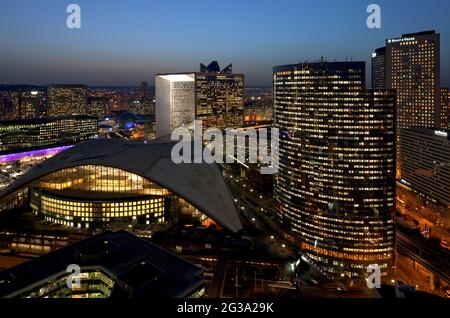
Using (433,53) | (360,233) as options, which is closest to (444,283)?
(360,233)

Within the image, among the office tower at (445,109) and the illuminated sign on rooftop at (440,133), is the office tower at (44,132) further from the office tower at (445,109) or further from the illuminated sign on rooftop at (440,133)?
the office tower at (445,109)

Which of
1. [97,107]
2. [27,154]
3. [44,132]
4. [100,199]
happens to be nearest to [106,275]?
[100,199]

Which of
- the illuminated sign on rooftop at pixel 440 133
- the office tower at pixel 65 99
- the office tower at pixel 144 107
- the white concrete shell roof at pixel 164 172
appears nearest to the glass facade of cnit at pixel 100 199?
the white concrete shell roof at pixel 164 172

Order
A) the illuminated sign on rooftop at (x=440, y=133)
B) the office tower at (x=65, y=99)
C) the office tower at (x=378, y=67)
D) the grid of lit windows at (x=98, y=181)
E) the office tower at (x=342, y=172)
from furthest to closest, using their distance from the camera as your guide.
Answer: the office tower at (x=65, y=99) < the office tower at (x=378, y=67) < the illuminated sign on rooftop at (x=440, y=133) < the office tower at (x=342, y=172) < the grid of lit windows at (x=98, y=181)

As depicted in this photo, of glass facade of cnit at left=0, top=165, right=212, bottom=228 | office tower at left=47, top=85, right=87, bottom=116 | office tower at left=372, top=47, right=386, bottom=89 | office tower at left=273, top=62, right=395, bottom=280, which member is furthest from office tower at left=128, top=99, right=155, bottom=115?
glass facade of cnit at left=0, top=165, right=212, bottom=228

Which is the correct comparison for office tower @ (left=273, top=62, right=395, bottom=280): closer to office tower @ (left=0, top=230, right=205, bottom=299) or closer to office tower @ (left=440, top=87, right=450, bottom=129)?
office tower @ (left=0, top=230, right=205, bottom=299)
